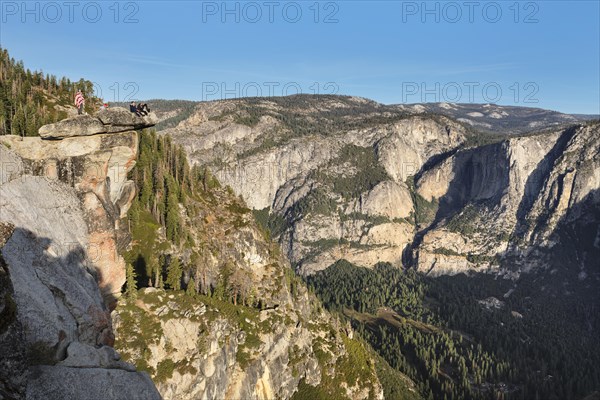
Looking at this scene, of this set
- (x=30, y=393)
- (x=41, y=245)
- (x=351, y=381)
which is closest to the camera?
(x=30, y=393)

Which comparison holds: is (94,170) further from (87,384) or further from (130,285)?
(87,384)

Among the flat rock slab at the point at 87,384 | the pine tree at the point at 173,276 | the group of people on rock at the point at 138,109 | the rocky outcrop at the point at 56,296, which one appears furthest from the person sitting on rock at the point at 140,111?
the pine tree at the point at 173,276

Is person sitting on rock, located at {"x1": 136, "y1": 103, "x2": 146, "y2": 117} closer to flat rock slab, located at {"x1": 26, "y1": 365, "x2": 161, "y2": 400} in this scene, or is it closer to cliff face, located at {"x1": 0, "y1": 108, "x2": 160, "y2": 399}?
cliff face, located at {"x1": 0, "y1": 108, "x2": 160, "y2": 399}

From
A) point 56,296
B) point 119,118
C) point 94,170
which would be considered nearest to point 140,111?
point 119,118

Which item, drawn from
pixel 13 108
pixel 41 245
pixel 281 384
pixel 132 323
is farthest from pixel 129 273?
pixel 281 384

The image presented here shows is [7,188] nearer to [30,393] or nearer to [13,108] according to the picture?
[30,393]

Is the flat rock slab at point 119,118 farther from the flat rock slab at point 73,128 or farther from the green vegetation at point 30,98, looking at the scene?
the green vegetation at point 30,98
